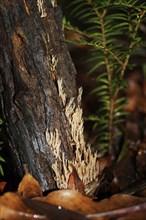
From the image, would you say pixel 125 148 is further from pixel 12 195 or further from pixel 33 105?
pixel 12 195

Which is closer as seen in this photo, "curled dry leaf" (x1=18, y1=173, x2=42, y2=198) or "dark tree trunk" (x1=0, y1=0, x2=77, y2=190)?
"curled dry leaf" (x1=18, y1=173, x2=42, y2=198)

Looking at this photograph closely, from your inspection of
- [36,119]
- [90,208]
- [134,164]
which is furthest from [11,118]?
[134,164]

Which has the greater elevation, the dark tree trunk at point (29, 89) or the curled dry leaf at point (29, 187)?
the dark tree trunk at point (29, 89)

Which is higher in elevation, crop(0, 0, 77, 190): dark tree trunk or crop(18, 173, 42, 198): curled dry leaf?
crop(0, 0, 77, 190): dark tree trunk

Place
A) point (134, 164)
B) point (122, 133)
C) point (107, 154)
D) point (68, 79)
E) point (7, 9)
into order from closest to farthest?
point (7, 9) < point (68, 79) < point (134, 164) < point (107, 154) < point (122, 133)

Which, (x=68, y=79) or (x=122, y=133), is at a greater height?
(x=68, y=79)
